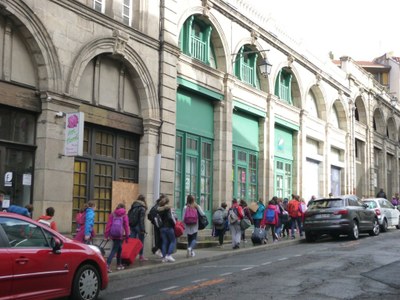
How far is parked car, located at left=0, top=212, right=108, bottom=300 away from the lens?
731cm

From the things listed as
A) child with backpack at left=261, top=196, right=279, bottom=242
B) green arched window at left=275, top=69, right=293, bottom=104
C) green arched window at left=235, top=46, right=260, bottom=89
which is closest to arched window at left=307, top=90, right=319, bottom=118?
green arched window at left=275, top=69, right=293, bottom=104

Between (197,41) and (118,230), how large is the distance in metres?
11.1

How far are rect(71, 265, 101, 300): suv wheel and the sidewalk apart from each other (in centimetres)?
255

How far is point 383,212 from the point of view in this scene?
2338 cm

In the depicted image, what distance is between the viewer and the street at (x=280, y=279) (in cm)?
909

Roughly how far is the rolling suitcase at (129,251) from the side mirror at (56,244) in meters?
4.41

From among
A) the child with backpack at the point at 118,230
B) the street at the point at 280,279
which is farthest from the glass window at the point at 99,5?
the street at the point at 280,279

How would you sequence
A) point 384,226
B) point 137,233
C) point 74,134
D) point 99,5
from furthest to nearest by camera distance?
point 384,226 → point 99,5 → point 137,233 → point 74,134

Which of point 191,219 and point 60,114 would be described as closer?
point 60,114

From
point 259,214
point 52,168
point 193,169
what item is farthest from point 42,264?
point 193,169

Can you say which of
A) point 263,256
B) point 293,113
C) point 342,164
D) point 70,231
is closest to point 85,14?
point 70,231

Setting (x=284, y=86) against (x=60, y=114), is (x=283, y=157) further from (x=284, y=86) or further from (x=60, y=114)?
(x=60, y=114)

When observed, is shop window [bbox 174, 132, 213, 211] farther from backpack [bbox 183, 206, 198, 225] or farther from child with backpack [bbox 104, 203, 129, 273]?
child with backpack [bbox 104, 203, 129, 273]

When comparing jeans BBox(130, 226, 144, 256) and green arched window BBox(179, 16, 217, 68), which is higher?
green arched window BBox(179, 16, 217, 68)
